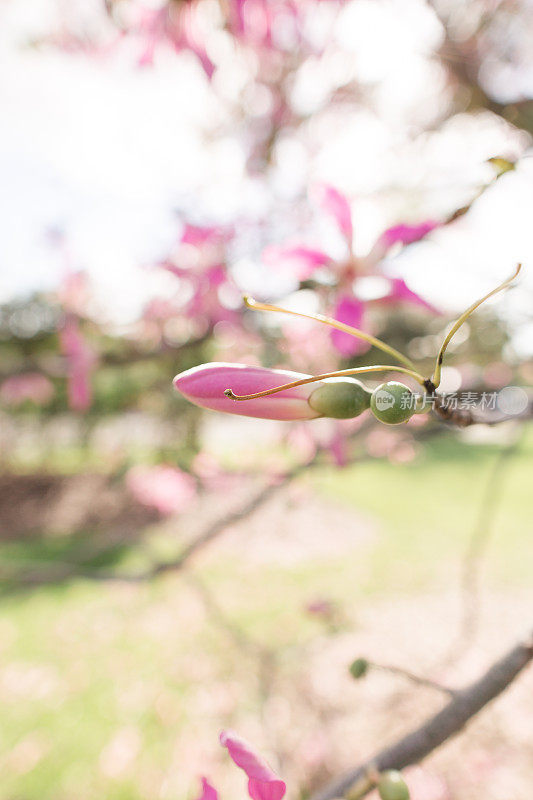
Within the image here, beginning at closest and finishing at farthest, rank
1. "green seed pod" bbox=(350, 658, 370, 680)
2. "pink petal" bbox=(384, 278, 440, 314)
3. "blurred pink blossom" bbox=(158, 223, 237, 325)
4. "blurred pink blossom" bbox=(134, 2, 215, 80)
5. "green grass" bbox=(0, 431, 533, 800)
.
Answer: "green seed pod" bbox=(350, 658, 370, 680) → "pink petal" bbox=(384, 278, 440, 314) → "blurred pink blossom" bbox=(134, 2, 215, 80) → "blurred pink blossom" bbox=(158, 223, 237, 325) → "green grass" bbox=(0, 431, 533, 800)

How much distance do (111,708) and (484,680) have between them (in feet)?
8.85

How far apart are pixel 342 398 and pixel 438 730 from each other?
44cm

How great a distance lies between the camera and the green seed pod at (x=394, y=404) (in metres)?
0.45

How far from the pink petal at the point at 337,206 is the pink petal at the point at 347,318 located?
167mm

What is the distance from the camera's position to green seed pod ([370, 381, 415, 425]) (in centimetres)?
45

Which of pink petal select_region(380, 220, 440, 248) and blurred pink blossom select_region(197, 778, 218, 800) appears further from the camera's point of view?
pink petal select_region(380, 220, 440, 248)

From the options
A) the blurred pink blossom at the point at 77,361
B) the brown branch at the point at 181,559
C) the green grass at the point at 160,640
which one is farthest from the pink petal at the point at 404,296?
the green grass at the point at 160,640

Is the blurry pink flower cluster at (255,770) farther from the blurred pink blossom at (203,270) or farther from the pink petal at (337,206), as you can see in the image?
the blurred pink blossom at (203,270)

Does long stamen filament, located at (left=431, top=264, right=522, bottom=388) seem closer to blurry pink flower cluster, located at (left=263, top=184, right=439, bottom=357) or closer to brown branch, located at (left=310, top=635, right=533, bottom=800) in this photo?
brown branch, located at (left=310, top=635, right=533, bottom=800)

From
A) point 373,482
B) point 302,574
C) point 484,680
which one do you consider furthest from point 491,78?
point 373,482

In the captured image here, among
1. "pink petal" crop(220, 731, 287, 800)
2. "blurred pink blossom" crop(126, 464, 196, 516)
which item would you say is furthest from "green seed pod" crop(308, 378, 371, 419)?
"blurred pink blossom" crop(126, 464, 196, 516)

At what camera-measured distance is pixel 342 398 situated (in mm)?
516

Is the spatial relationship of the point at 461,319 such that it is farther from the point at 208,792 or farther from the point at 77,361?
the point at 77,361

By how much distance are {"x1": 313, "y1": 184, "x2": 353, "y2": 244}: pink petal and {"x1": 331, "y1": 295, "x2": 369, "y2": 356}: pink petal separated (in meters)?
0.17
